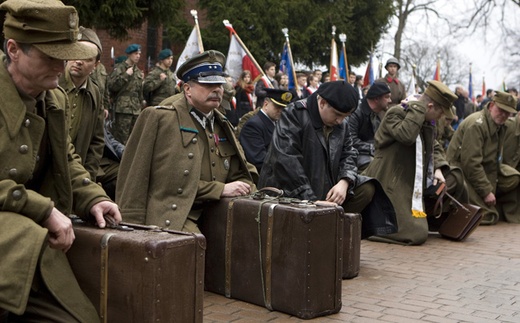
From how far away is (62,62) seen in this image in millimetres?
3590

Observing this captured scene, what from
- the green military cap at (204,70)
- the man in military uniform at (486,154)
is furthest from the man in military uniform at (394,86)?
the green military cap at (204,70)

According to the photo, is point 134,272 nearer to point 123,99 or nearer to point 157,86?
point 123,99

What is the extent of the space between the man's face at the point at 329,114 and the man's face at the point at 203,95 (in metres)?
0.92

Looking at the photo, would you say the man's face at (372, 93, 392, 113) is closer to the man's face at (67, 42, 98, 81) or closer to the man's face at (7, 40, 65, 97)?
the man's face at (67, 42, 98, 81)

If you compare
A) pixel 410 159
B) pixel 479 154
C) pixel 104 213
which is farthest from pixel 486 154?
pixel 104 213

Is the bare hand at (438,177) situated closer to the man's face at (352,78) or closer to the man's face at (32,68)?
the man's face at (32,68)

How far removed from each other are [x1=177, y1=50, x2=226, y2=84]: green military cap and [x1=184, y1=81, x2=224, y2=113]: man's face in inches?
1.6

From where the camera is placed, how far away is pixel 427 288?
6973 mm

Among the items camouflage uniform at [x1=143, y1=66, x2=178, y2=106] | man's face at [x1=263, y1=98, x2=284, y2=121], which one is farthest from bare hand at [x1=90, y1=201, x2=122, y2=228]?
camouflage uniform at [x1=143, y1=66, x2=178, y2=106]

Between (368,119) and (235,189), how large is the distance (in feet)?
14.3

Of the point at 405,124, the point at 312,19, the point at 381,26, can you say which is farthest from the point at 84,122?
the point at 381,26

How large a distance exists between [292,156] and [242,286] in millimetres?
1206

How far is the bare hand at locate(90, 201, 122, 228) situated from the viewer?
4.03 m

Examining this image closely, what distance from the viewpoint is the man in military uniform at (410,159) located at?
9.07 m
